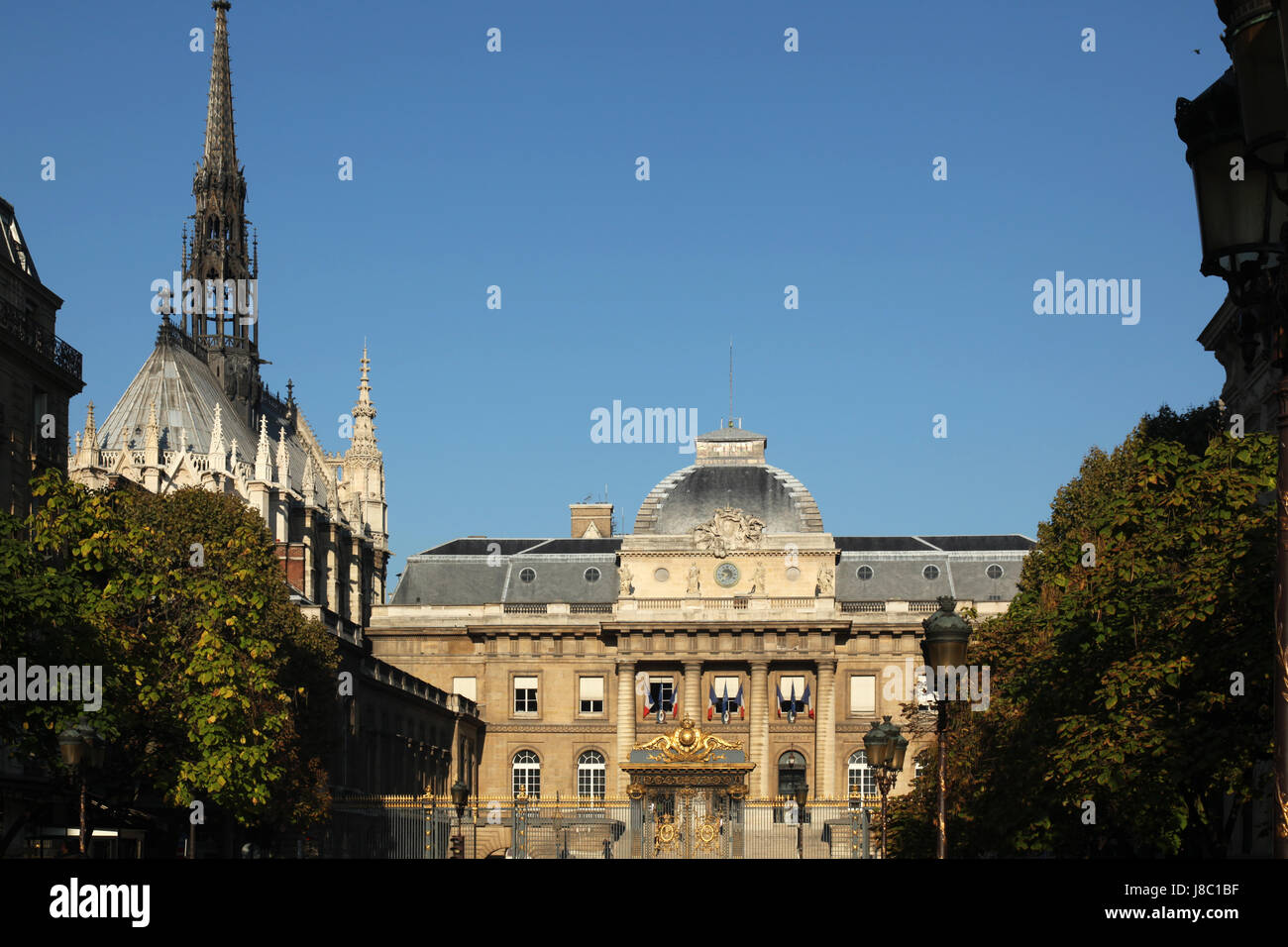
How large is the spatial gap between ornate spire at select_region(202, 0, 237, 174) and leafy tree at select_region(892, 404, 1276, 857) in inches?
3248

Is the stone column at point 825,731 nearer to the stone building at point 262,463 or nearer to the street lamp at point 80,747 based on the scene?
the stone building at point 262,463

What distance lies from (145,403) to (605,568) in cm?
2743

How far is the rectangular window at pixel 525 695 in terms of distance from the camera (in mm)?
102438

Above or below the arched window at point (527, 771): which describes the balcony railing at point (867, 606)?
above

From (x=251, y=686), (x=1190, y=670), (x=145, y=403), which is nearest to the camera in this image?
(x=1190, y=670)

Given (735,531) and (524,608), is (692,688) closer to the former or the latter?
(735,531)

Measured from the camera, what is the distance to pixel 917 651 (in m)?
98.3

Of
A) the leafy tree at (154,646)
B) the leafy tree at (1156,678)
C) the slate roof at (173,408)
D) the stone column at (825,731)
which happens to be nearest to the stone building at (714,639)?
the stone column at (825,731)

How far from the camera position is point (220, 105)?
116000 millimetres

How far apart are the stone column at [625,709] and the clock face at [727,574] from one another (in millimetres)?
6615

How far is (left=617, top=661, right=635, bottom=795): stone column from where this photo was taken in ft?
327
